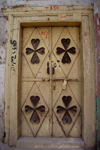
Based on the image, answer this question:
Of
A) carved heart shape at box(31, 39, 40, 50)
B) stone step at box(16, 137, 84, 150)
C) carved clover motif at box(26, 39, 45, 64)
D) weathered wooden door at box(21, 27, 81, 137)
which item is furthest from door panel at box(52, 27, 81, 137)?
carved heart shape at box(31, 39, 40, 50)

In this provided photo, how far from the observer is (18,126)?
2766 millimetres

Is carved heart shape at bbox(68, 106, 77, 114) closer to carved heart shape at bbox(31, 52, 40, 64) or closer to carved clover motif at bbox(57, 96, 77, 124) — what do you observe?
carved clover motif at bbox(57, 96, 77, 124)

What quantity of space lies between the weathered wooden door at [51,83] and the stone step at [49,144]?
0.18 m

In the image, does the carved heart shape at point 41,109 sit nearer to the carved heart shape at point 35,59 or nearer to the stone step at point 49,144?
the stone step at point 49,144

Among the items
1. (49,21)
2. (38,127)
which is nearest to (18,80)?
(38,127)

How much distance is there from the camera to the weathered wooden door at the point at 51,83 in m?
2.90

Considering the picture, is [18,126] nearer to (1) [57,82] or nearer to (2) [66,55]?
(1) [57,82]

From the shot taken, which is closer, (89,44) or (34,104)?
(89,44)

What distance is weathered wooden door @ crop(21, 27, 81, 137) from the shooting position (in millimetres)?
2898

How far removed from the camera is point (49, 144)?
2662mm

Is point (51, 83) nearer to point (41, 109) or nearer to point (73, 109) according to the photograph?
point (41, 109)

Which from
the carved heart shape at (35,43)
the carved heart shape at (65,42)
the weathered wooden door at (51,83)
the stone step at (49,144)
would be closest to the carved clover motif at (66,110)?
the weathered wooden door at (51,83)

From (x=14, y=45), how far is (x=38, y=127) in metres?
2.17

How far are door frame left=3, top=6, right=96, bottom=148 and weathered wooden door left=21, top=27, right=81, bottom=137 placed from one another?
0.68 feet
